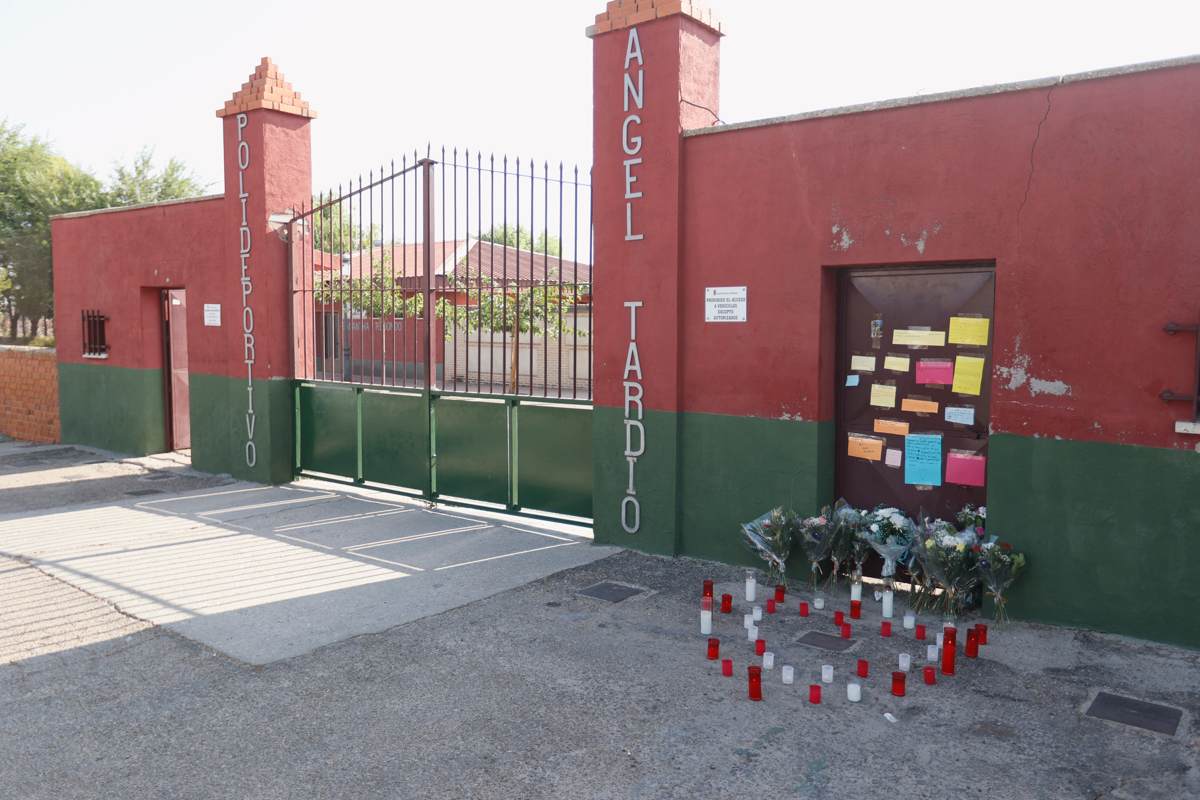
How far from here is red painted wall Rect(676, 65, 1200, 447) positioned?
4980 millimetres

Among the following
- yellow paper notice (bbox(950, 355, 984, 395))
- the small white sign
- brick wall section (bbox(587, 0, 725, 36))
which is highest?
brick wall section (bbox(587, 0, 725, 36))

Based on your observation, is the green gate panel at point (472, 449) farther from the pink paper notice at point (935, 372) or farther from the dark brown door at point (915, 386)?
the pink paper notice at point (935, 372)

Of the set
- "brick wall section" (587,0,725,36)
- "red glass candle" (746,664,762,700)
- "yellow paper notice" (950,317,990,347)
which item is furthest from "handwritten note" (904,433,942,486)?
"brick wall section" (587,0,725,36)

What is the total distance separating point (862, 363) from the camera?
6.34 m

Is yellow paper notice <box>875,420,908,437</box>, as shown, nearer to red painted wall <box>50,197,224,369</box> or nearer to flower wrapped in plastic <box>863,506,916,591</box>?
flower wrapped in plastic <box>863,506,916,591</box>

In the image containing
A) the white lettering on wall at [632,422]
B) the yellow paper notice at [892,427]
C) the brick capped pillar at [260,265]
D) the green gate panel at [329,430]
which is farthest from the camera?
the brick capped pillar at [260,265]

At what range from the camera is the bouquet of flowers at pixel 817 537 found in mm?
6082

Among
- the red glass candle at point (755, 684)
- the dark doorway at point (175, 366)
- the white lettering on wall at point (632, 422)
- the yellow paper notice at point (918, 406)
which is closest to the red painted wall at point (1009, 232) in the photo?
the yellow paper notice at point (918, 406)

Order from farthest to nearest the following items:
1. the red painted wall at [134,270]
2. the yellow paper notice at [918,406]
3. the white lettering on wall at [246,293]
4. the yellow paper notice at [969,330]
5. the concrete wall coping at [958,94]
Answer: the red painted wall at [134,270] < the white lettering on wall at [246,293] < the yellow paper notice at [918,406] < the yellow paper notice at [969,330] < the concrete wall coping at [958,94]

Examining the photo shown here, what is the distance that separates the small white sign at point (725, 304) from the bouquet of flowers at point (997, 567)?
236cm

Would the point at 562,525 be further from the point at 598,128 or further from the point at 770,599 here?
the point at 598,128

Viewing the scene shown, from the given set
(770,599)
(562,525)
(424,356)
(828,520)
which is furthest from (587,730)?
(424,356)

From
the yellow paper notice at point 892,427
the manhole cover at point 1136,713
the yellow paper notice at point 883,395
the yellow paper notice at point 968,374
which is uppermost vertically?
the yellow paper notice at point 968,374

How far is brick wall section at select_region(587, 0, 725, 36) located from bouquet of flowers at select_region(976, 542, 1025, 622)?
174 inches
